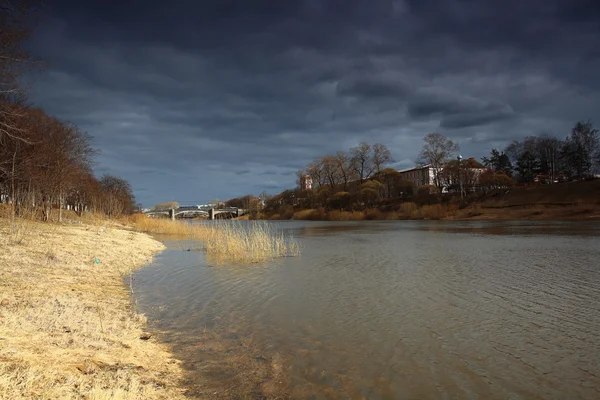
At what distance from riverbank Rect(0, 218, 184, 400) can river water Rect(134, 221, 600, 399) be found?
0.65 meters

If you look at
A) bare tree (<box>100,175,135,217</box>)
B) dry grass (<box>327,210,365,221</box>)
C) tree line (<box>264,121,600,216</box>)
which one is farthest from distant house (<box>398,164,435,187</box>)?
bare tree (<box>100,175,135,217</box>)

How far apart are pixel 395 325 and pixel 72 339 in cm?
656

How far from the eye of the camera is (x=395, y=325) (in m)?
9.65

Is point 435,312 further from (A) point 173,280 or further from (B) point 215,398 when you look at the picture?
(A) point 173,280

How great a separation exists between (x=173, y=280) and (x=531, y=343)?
483 inches

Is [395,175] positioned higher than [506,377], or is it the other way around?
[395,175]

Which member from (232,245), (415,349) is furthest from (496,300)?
(232,245)

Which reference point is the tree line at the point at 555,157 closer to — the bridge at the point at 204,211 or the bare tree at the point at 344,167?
the bare tree at the point at 344,167

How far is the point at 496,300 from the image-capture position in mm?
12023

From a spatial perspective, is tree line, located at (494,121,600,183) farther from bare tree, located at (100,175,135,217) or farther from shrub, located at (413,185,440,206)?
bare tree, located at (100,175,135,217)

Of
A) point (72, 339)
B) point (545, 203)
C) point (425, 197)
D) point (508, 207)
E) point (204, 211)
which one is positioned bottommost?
point (72, 339)

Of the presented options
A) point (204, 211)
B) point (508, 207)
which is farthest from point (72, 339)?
point (204, 211)

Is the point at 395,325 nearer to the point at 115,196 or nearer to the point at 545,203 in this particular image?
the point at 545,203

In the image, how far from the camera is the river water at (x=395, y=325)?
6.42 metres
